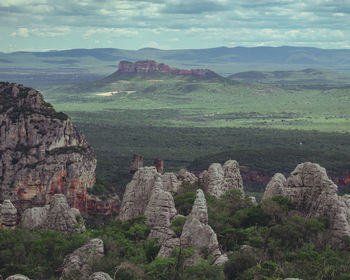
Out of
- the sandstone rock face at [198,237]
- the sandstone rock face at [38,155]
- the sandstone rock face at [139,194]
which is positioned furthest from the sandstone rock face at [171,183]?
the sandstone rock face at [38,155]

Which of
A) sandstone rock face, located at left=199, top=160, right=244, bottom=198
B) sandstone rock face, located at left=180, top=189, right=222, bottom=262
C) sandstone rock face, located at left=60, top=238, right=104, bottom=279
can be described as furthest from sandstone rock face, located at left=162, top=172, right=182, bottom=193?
sandstone rock face, located at left=60, top=238, right=104, bottom=279

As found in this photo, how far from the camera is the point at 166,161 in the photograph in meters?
136

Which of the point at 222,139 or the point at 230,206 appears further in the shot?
the point at 222,139

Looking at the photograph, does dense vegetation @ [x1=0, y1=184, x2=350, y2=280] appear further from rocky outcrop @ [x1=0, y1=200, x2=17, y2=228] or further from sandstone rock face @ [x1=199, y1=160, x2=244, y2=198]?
sandstone rock face @ [x1=199, y1=160, x2=244, y2=198]

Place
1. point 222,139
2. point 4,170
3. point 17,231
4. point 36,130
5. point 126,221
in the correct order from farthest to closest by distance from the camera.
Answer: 1. point 222,139
2. point 36,130
3. point 4,170
4. point 126,221
5. point 17,231

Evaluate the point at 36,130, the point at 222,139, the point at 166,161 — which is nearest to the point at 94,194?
the point at 36,130

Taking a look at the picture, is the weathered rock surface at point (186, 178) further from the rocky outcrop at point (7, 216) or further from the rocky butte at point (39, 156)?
the rocky butte at point (39, 156)

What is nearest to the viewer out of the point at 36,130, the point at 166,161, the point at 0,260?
the point at 0,260

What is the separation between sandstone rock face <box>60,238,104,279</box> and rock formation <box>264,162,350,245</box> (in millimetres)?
12508

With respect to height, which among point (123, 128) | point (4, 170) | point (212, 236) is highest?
point (212, 236)

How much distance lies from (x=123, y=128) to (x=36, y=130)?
11409 cm

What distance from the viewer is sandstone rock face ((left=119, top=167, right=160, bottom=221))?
48.5m

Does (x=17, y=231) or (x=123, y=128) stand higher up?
(x=17, y=231)

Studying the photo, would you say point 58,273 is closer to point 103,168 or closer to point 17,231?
point 17,231
